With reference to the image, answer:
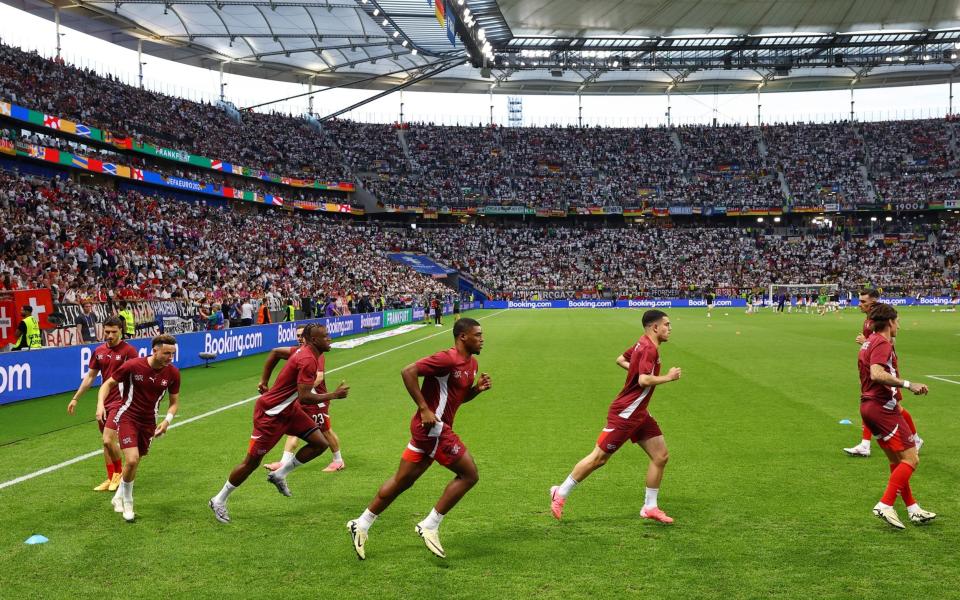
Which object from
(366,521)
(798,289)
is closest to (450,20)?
(366,521)

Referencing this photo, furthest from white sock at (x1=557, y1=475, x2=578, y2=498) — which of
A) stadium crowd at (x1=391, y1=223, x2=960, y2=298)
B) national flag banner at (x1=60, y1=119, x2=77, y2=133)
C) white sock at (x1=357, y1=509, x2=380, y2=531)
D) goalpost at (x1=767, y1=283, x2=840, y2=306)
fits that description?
stadium crowd at (x1=391, y1=223, x2=960, y2=298)

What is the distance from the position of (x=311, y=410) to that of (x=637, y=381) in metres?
3.88

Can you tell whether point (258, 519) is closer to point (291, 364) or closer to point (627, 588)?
point (291, 364)

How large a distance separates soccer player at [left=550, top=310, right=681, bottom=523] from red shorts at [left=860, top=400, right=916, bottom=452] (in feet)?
6.76

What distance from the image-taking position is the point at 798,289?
6544cm

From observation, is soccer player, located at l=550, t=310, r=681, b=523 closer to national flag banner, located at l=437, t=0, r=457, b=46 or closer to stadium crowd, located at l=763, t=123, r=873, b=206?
national flag banner, located at l=437, t=0, r=457, b=46

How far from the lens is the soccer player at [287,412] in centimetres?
673

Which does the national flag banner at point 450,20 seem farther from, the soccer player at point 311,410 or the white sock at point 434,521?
the white sock at point 434,521

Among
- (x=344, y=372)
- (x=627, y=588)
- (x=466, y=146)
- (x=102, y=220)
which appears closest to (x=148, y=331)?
(x=344, y=372)

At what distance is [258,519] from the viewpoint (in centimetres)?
691

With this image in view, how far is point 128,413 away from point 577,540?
186 inches

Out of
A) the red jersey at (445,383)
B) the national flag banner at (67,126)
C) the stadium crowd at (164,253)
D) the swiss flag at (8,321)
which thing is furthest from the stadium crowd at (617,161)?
the red jersey at (445,383)

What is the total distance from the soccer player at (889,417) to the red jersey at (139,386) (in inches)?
277

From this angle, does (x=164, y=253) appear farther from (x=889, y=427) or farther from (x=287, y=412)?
(x=889, y=427)
